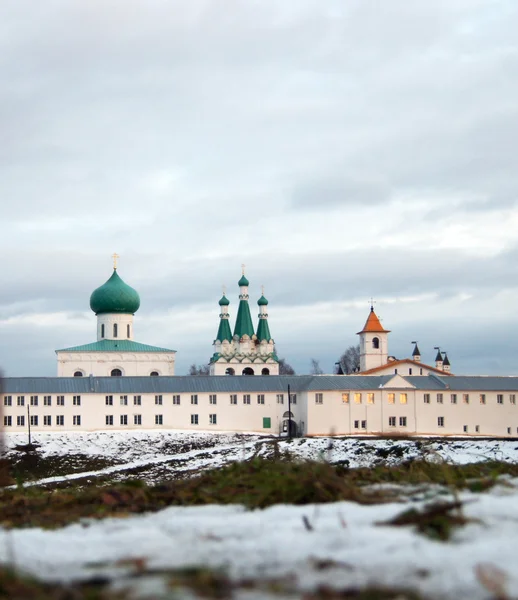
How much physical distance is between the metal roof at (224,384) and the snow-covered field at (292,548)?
5822cm

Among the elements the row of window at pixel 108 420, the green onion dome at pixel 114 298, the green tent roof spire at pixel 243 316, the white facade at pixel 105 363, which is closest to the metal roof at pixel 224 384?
the row of window at pixel 108 420

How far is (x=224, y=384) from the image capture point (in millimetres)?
64625

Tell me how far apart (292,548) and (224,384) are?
61.1m

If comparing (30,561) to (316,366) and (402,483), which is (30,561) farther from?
(316,366)

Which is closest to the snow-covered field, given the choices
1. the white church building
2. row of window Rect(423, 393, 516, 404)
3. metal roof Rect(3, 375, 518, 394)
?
the white church building

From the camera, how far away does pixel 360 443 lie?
4628cm

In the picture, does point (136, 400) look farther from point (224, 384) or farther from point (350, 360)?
point (350, 360)

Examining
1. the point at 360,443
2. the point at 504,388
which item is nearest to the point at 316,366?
the point at 504,388

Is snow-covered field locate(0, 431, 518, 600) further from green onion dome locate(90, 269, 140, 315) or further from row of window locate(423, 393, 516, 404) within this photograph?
green onion dome locate(90, 269, 140, 315)

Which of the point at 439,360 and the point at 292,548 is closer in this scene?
the point at 292,548

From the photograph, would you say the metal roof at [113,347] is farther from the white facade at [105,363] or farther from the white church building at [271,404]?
the white church building at [271,404]

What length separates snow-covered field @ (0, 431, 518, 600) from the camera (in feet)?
10.7

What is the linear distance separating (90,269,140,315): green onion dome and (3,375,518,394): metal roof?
52.9 feet

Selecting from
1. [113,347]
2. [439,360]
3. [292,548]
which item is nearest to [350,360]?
[439,360]
